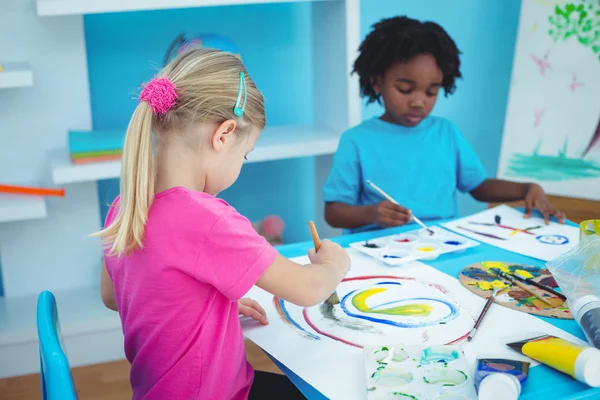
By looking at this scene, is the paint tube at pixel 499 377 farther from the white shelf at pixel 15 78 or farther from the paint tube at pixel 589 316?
the white shelf at pixel 15 78

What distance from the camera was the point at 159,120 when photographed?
906 millimetres

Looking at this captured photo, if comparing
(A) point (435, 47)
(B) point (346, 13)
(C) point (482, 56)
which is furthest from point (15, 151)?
(C) point (482, 56)

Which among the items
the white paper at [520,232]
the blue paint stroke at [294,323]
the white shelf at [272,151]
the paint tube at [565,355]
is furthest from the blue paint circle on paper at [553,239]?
the white shelf at [272,151]

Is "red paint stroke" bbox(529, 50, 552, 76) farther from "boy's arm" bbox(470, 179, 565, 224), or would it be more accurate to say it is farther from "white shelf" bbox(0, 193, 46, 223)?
"white shelf" bbox(0, 193, 46, 223)

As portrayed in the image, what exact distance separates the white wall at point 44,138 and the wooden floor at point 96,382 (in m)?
0.28

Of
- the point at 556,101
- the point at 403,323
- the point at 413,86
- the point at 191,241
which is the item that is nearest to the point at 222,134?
the point at 191,241

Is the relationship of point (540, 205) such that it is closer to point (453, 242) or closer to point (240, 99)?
point (453, 242)

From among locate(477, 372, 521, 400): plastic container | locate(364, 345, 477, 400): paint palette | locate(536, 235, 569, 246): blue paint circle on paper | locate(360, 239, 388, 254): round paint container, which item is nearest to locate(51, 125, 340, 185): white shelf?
locate(360, 239, 388, 254): round paint container

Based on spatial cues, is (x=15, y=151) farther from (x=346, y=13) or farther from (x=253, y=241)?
(x=253, y=241)

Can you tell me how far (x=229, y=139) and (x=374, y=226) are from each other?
0.79 m

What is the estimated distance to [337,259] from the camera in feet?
3.30

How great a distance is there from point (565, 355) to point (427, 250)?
1.48 feet

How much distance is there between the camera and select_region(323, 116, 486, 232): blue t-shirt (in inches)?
67.1

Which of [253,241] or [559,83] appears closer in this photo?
[253,241]
